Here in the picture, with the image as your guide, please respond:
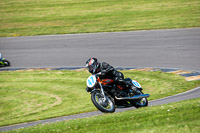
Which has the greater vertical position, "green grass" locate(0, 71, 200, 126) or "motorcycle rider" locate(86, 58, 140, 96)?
"motorcycle rider" locate(86, 58, 140, 96)

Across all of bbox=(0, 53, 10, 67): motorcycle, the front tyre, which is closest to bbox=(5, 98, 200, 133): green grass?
the front tyre

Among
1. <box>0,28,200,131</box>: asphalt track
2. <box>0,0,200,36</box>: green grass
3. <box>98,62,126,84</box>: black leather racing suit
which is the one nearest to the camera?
<box>98,62,126,84</box>: black leather racing suit

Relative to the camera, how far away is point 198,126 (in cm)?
621

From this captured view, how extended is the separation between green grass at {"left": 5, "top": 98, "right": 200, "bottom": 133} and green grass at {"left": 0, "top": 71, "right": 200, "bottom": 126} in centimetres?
244

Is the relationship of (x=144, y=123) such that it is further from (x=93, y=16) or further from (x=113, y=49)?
(x=93, y=16)

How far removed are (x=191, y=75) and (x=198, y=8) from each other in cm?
1890

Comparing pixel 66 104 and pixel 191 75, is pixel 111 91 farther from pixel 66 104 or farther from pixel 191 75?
pixel 191 75

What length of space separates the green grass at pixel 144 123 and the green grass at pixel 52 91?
8.01 feet

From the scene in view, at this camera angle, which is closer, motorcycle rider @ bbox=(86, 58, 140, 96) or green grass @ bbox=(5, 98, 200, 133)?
green grass @ bbox=(5, 98, 200, 133)

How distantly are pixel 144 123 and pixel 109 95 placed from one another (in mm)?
2122

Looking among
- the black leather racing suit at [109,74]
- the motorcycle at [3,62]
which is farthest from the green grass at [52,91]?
the motorcycle at [3,62]

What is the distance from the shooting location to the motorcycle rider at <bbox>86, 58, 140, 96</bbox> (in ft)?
29.2

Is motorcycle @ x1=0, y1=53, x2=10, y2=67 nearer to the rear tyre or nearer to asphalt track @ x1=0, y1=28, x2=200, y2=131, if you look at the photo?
asphalt track @ x1=0, y1=28, x2=200, y2=131

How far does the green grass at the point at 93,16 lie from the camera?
26.6 metres
